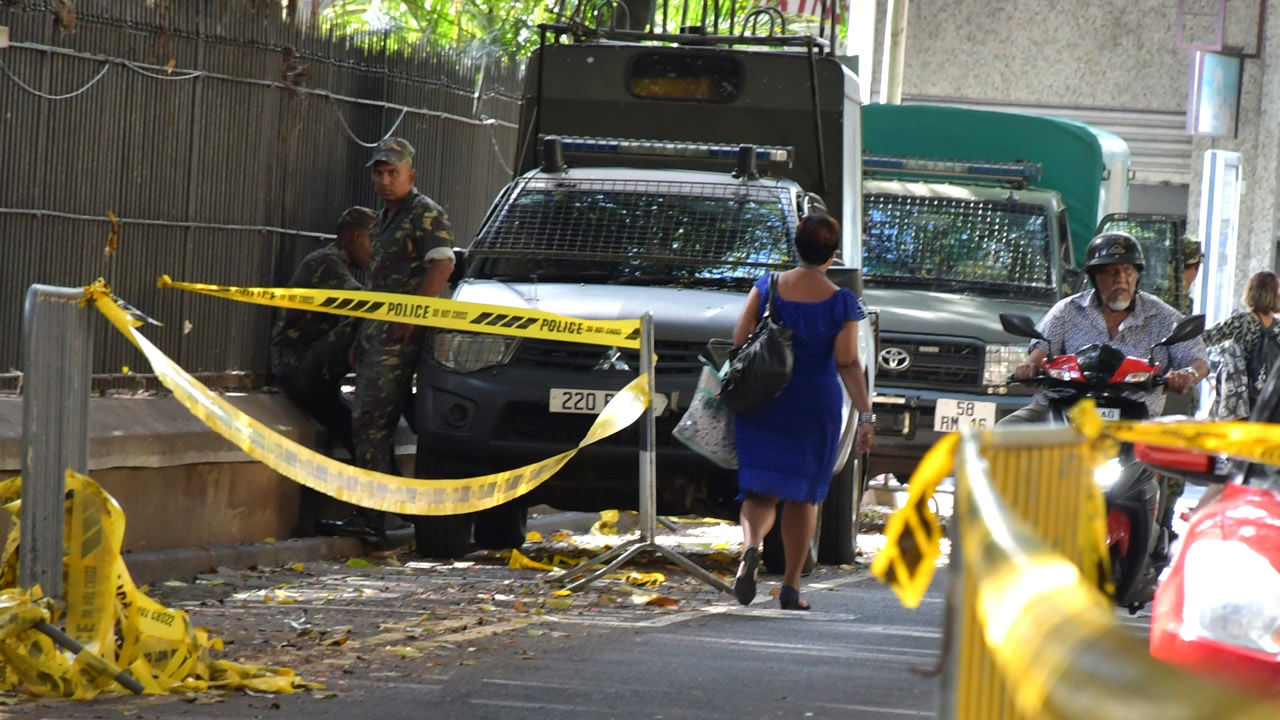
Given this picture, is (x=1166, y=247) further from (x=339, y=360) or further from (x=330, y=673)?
(x=330, y=673)

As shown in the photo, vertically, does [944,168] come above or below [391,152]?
above

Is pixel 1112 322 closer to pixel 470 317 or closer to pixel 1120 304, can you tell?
pixel 1120 304

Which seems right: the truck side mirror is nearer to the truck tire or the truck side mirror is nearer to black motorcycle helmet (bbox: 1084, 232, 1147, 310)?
the truck tire

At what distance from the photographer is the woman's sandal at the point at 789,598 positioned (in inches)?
373

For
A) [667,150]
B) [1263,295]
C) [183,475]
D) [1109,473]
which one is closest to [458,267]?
[667,150]

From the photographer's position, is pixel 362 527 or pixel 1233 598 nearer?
pixel 1233 598

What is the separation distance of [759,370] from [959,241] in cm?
622

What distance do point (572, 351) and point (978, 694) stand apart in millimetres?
7250

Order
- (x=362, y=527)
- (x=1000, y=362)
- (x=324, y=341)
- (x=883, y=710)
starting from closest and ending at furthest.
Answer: (x=883, y=710) < (x=362, y=527) < (x=324, y=341) < (x=1000, y=362)

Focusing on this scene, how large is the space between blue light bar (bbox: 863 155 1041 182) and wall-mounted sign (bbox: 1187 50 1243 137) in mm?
16235

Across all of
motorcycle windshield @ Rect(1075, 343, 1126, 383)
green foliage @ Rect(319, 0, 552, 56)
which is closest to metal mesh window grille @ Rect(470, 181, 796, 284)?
motorcycle windshield @ Rect(1075, 343, 1126, 383)

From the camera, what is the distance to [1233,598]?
4.20 m

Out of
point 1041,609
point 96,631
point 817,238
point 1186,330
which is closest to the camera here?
point 1041,609

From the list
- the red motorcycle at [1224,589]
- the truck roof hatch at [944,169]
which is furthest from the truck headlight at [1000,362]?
the red motorcycle at [1224,589]
